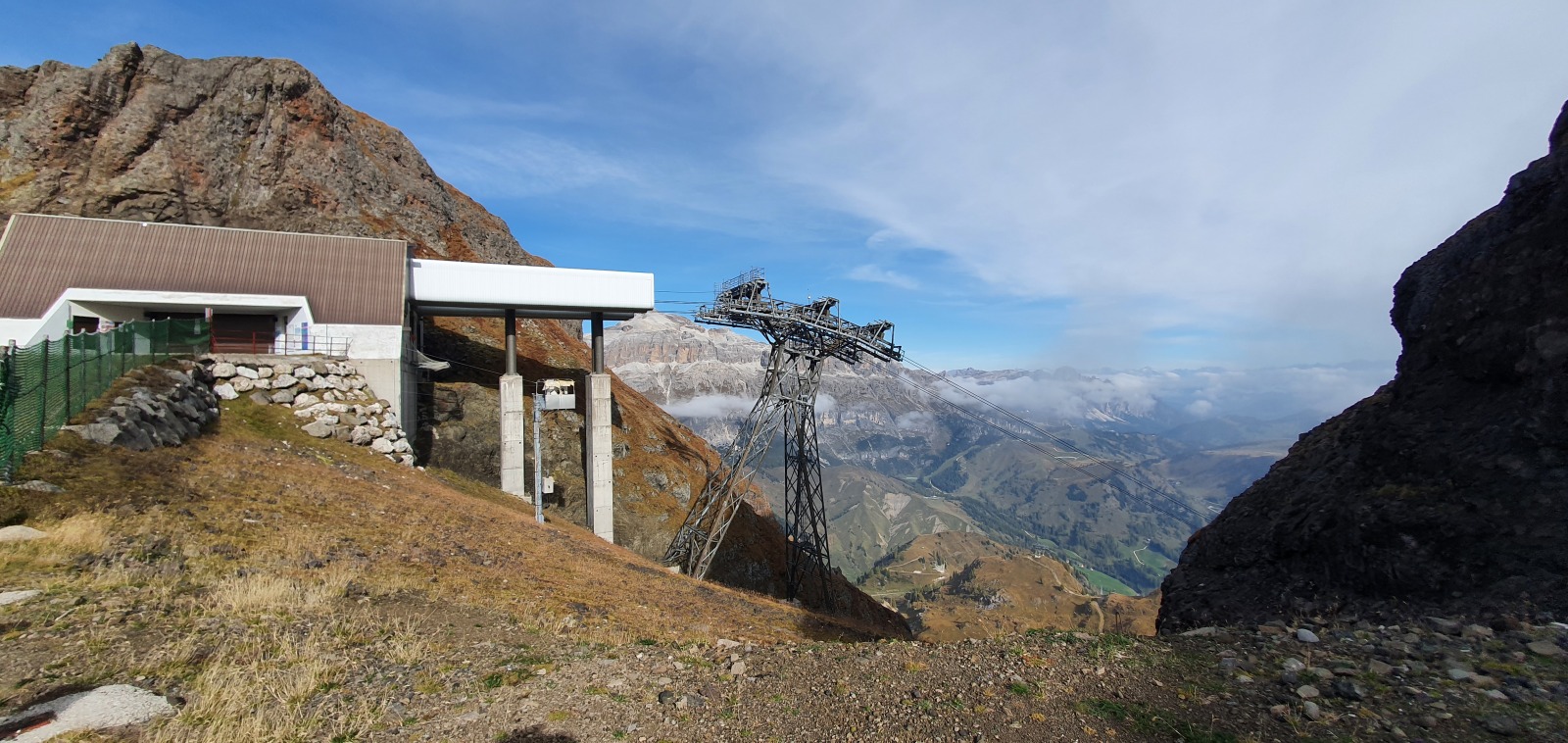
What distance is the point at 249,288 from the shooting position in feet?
105

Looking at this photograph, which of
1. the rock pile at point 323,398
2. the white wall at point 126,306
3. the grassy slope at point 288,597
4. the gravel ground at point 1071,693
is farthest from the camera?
the white wall at point 126,306

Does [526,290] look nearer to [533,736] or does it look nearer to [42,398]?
[42,398]

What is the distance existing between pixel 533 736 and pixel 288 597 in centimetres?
684

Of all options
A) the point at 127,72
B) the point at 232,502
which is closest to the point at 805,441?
the point at 232,502

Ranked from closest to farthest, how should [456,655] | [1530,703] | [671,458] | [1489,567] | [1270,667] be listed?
[1530,703]
[1270,667]
[456,655]
[1489,567]
[671,458]

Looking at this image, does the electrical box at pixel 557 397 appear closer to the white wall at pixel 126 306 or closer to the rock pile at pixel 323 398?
the rock pile at pixel 323 398

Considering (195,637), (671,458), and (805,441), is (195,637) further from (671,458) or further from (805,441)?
(671,458)

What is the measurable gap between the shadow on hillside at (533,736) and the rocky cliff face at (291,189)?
1307 inches

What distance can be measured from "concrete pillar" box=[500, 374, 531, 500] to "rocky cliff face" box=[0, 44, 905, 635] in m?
1.94

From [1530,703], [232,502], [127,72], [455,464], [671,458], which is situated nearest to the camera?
[1530,703]

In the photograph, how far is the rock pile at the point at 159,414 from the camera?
54.3 feet

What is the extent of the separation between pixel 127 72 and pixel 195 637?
2491 inches

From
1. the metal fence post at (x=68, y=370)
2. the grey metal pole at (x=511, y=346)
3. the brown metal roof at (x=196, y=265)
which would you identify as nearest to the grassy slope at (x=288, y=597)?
the metal fence post at (x=68, y=370)

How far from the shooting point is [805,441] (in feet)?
125
